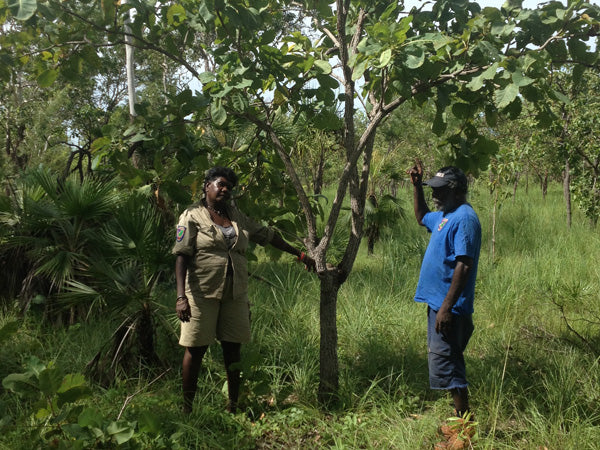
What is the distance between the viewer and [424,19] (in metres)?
2.85

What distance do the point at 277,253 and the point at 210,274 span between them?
779 millimetres

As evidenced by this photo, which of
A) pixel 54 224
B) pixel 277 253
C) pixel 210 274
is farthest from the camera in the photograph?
pixel 54 224

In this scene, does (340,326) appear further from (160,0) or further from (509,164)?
(509,164)

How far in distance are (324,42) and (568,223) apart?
699 centimetres

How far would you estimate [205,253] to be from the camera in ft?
9.86

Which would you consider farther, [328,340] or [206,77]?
[328,340]

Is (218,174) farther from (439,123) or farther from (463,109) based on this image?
(463,109)

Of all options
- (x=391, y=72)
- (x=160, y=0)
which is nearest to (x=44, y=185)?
(x=160, y=0)

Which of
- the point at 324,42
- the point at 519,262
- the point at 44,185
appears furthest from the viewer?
the point at 519,262

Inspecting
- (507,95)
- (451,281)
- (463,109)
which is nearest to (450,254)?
(451,281)

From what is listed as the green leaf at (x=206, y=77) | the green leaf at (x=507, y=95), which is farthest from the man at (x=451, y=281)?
the green leaf at (x=206, y=77)

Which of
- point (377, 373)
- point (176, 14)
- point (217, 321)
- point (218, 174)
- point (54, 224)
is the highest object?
point (176, 14)

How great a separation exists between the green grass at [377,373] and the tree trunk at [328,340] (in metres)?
0.10

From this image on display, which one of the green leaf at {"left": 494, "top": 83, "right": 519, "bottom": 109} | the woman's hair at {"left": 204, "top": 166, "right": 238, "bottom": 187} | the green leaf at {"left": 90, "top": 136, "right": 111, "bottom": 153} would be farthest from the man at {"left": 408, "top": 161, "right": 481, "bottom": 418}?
the green leaf at {"left": 90, "top": 136, "right": 111, "bottom": 153}
